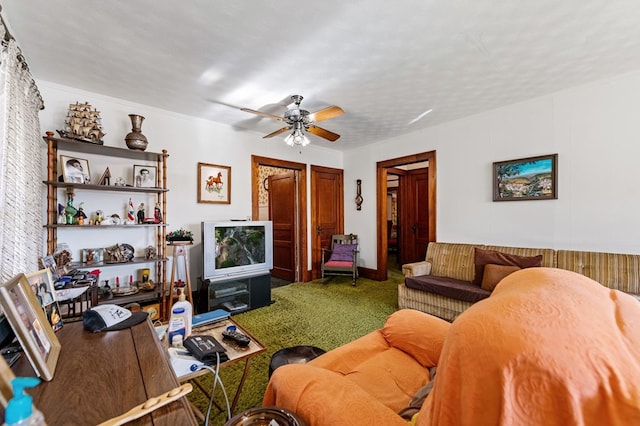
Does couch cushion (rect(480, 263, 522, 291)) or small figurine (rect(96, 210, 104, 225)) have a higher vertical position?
small figurine (rect(96, 210, 104, 225))

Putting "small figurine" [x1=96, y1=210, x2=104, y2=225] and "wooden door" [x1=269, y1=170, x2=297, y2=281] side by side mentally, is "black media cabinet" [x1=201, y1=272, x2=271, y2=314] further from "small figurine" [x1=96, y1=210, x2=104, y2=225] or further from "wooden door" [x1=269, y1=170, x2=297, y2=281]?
"wooden door" [x1=269, y1=170, x2=297, y2=281]

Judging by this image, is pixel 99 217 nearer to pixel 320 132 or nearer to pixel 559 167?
pixel 320 132

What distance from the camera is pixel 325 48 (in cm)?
214

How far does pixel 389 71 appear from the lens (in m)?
2.51

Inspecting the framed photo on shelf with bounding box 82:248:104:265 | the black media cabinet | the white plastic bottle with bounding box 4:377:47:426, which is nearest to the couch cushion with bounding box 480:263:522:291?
the black media cabinet

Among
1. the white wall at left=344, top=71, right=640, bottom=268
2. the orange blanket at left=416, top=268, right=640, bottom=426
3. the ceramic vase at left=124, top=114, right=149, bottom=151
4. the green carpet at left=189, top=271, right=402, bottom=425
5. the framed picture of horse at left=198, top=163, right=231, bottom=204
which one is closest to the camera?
the orange blanket at left=416, top=268, right=640, bottom=426

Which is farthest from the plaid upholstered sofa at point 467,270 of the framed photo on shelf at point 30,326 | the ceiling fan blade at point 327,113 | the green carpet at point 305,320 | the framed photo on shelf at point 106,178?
the framed photo on shelf at point 106,178

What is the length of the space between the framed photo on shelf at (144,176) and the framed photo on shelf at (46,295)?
2.10 meters

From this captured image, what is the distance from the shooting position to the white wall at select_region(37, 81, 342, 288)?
9.39 ft

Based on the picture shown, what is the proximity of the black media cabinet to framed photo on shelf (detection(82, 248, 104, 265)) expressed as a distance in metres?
1.07

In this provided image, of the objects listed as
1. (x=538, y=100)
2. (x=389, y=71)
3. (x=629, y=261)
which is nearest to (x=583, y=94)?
(x=538, y=100)

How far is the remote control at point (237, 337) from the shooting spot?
149cm

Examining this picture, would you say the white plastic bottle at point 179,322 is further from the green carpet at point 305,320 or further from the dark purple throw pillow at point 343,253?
the dark purple throw pillow at point 343,253

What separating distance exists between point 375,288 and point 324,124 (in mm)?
2646
